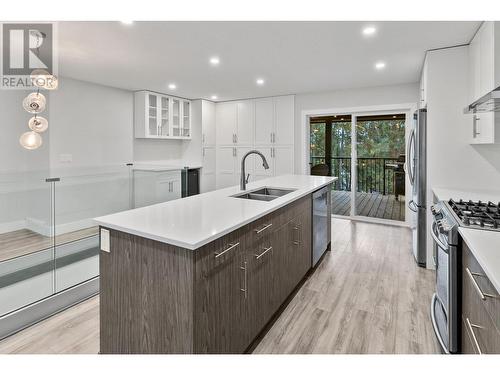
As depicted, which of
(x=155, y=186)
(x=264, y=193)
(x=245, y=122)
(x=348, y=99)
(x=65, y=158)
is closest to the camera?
(x=264, y=193)

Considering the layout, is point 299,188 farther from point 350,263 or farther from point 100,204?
point 100,204

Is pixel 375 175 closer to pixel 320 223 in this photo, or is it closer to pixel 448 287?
pixel 320 223

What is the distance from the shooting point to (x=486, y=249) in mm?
1365

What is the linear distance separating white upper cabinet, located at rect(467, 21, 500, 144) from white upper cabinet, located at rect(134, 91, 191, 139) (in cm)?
499

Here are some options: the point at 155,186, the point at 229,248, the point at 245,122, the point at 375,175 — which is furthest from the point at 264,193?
the point at 375,175

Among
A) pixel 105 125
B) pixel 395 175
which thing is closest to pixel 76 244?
pixel 105 125

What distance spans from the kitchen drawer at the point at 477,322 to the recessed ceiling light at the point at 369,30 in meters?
2.18

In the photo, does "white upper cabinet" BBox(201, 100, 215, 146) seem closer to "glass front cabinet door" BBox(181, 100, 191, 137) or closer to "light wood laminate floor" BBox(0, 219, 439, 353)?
"glass front cabinet door" BBox(181, 100, 191, 137)

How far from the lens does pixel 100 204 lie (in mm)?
3770

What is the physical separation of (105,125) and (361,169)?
490 cm

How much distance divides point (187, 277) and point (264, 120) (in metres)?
5.29

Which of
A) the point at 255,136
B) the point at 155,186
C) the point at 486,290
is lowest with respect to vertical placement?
the point at 486,290
